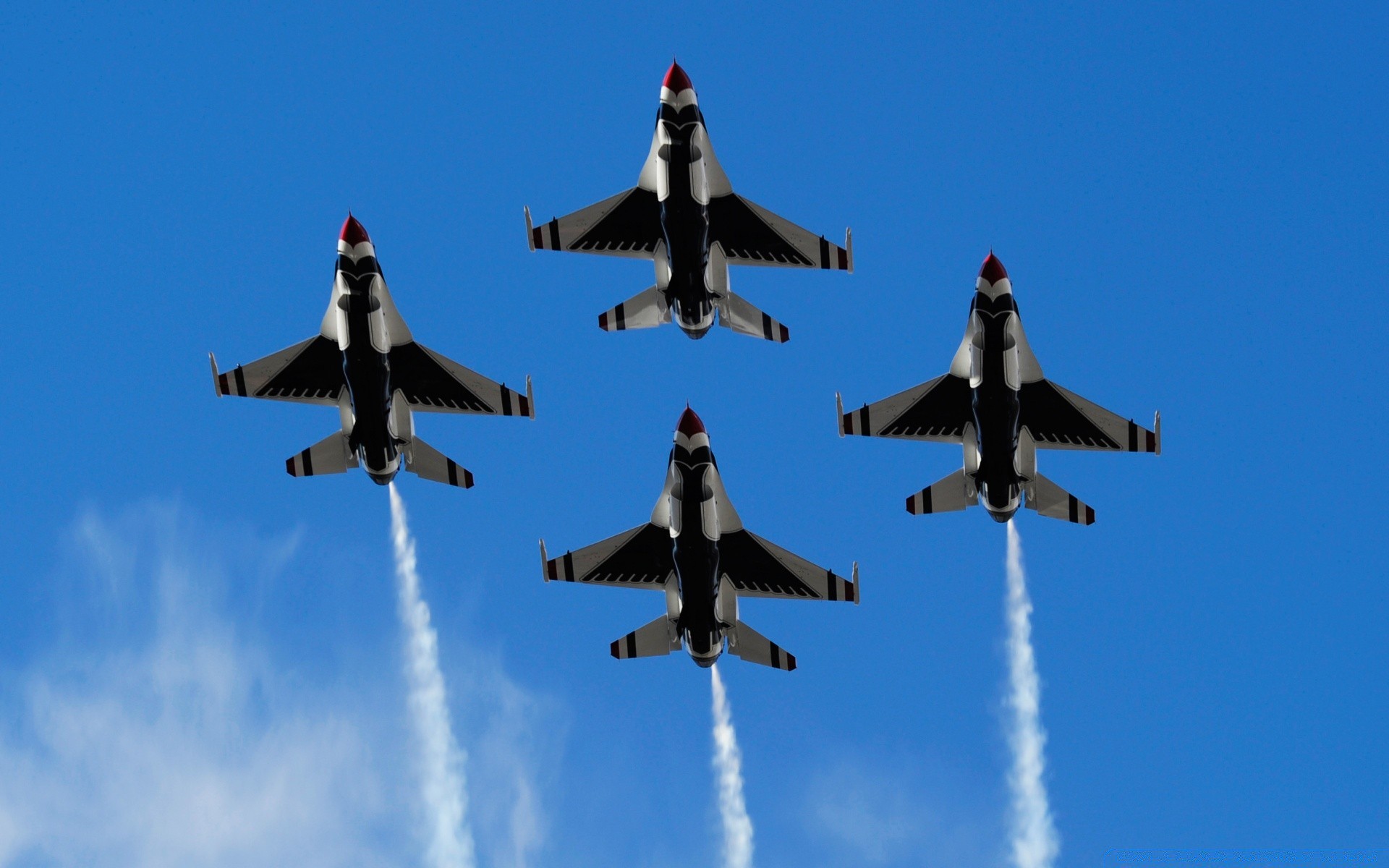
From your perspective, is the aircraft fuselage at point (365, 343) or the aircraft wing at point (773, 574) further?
the aircraft wing at point (773, 574)

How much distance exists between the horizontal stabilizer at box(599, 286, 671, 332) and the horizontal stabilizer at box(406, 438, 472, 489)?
28.7 ft

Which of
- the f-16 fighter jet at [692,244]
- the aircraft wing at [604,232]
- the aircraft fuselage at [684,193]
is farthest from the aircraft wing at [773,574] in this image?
the aircraft wing at [604,232]

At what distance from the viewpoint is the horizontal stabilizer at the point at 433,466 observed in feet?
247

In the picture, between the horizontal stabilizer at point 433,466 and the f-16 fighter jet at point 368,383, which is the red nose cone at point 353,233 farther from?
the horizontal stabilizer at point 433,466

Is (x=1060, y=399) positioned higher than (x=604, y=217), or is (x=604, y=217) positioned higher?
(x=604, y=217)

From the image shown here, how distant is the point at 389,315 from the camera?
71.7 meters

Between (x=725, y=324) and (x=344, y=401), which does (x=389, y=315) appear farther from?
(x=725, y=324)

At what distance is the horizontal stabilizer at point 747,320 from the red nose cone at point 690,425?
811cm

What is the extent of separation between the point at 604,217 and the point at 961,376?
16.1 meters

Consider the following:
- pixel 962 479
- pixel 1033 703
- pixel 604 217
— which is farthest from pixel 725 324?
pixel 1033 703

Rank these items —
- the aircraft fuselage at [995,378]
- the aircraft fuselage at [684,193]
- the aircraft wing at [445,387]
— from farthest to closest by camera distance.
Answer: the aircraft wing at [445,387] < the aircraft fuselage at [684,193] < the aircraft fuselage at [995,378]

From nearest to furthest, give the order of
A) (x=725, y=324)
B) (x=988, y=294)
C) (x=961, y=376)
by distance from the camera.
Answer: (x=988, y=294), (x=961, y=376), (x=725, y=324)

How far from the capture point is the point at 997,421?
2783 inches

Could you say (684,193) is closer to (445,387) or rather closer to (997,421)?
(445,387)
